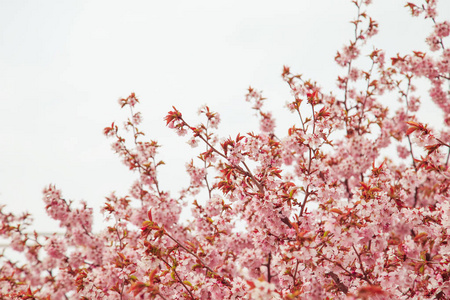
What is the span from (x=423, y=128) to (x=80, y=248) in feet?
21.0

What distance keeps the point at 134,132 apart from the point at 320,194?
351cm

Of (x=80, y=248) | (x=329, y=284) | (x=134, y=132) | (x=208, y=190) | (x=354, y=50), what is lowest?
(x=329, y=284)

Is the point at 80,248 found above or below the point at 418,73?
below

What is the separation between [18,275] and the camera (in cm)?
654

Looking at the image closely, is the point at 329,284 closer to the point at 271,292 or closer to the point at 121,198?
the point at 271,292

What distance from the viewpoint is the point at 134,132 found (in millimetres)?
5305

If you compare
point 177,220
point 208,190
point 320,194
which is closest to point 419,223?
point 320,194

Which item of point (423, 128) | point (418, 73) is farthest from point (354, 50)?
point (423, 128)

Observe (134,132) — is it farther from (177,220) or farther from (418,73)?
(418,73)

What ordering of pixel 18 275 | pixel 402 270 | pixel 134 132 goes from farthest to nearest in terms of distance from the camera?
pixel 18 275 < pixel 134 132 < pixel 402 270

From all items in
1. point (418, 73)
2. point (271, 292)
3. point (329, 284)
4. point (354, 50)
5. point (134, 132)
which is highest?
point (354, 50)

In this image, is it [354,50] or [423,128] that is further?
[354,50]

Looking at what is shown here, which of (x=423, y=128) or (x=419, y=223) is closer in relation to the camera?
(x=423, y=128)

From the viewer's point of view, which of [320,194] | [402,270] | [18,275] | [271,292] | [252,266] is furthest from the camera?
[18,275]
